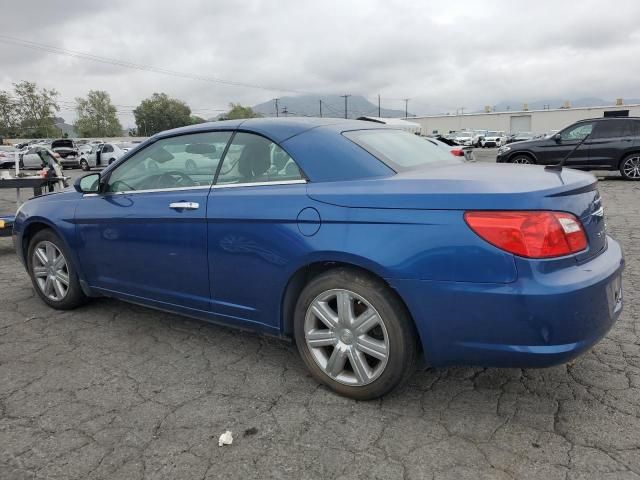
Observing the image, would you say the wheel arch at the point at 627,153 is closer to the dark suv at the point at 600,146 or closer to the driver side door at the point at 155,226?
the dark suv at the point at 600,146

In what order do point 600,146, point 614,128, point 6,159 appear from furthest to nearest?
point 6,159 → point 600,146 → point 614,128

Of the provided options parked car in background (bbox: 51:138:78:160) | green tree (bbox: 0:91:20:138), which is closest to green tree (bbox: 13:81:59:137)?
green tree (bbox: 0:91:20:138)

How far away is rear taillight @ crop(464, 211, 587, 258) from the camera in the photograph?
7.23 feet

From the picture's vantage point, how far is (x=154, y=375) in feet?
10.2

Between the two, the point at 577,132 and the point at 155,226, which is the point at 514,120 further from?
the point at 155,226

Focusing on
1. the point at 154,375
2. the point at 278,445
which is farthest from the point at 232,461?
the point at 154,375

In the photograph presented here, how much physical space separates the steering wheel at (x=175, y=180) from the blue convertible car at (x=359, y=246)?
1cm

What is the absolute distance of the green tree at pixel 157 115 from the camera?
92.2 metres

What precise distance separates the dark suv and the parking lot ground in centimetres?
1063

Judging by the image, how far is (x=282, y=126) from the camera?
123 inches

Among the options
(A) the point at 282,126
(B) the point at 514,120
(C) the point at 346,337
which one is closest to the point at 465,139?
(B) the point at 514,120

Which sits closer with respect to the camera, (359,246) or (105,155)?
(359,246)

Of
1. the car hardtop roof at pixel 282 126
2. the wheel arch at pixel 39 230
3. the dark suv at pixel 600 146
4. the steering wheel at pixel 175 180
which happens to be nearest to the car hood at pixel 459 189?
the car hardtop roof at pixel 282 126

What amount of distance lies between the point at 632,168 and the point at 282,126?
1282cm
